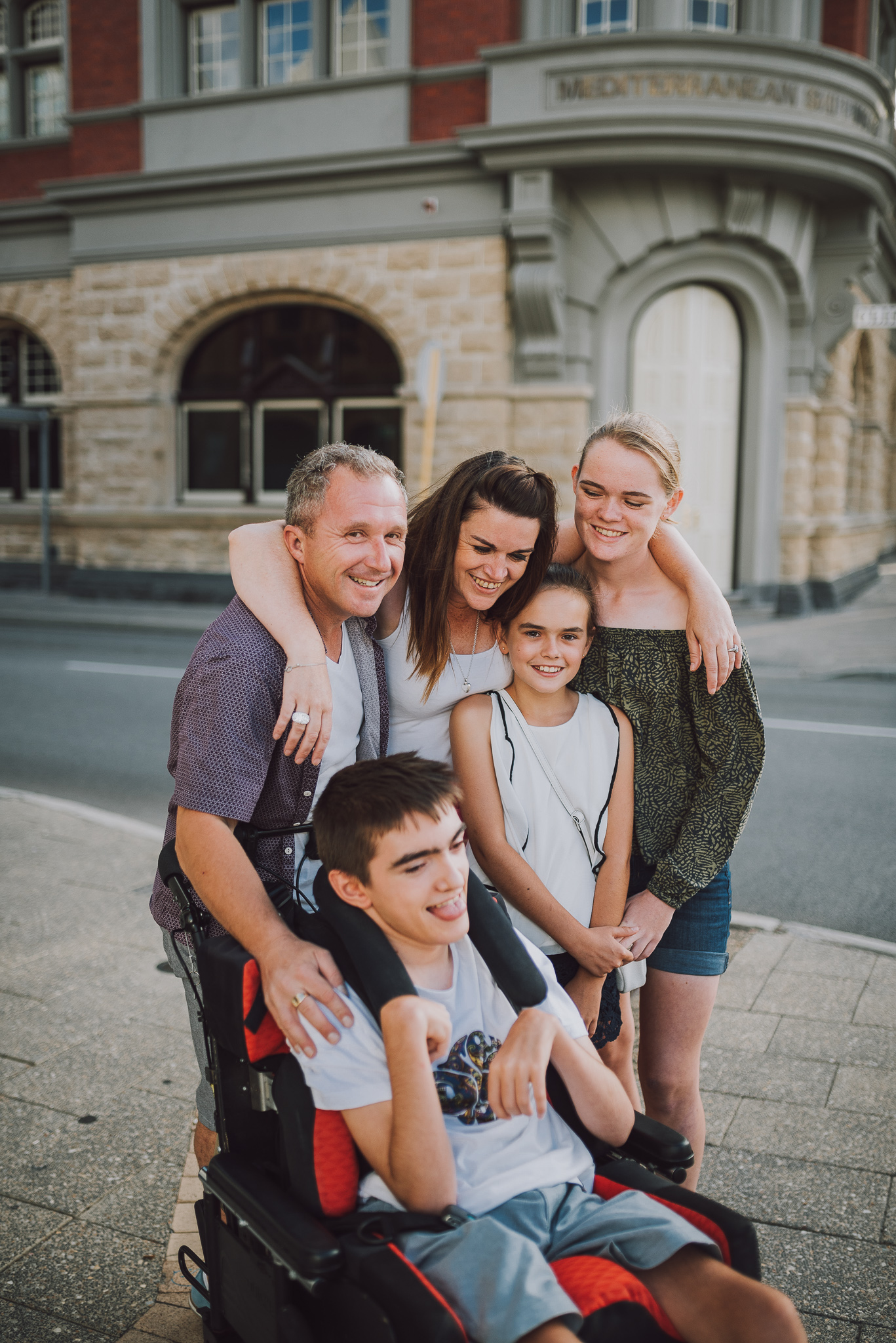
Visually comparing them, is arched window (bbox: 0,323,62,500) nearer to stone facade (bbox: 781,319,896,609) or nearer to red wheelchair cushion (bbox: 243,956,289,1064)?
stone facade (bbox: 781,319,896,609)

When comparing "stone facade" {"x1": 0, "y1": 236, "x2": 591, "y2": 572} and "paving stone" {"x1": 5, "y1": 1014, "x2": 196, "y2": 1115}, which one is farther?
"stone facade" {"x1": 0, "y1": 236, "x2": 591, "y2": 572}

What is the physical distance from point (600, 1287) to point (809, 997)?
2569 mm

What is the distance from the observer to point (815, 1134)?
3.11 m

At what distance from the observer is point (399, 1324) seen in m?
1.55

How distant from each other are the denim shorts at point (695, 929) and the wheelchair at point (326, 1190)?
1.77ft

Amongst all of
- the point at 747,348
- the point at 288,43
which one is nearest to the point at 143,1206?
the point at 747,348

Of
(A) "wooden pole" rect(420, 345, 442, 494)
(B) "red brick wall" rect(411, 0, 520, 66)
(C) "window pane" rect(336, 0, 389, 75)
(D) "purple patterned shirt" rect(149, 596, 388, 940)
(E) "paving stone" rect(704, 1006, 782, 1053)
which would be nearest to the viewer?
(D) "purple patterned shirt" rect(149, 596, 388, 940)

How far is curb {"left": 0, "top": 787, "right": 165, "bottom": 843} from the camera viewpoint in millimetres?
5898

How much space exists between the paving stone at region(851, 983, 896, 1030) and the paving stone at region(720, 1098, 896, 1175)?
624 millimetres

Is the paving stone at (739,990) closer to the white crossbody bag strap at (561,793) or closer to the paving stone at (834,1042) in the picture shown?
the paving stone at (834,1042)

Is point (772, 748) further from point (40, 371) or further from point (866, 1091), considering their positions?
point (40, 371)

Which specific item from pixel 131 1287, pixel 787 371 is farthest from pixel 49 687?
pixel 787 371

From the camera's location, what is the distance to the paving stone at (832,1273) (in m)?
2.40

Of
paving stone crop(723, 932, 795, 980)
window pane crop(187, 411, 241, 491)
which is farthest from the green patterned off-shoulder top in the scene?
window pane crop(187, 411, 241, 491)
